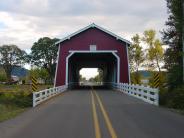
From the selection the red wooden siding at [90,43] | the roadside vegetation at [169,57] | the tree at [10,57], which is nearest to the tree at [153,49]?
the roadside vegetation at [169,57]

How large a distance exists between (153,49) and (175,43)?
39253 millimetres

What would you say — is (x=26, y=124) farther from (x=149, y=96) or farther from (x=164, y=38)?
(x=164, y=38)

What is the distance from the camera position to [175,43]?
131ft

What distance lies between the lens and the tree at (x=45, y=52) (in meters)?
114

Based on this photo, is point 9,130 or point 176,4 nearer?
point 9,130

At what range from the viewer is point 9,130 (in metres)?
13.4

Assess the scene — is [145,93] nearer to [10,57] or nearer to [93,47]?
[93,47]

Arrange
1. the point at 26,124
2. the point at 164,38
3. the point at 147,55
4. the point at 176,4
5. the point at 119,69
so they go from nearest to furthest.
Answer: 1. the point at 26,124
2. the point at 176,4
3. the point at 164,38
4. the point at 119,69
5. the point at 147,55

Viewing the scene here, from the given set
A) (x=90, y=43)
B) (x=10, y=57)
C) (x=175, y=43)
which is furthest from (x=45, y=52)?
(x=175, y=43)

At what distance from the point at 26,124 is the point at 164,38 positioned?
33.1m

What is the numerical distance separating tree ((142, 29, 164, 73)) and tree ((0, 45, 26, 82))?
200 ft

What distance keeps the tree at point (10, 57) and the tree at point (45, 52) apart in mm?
18716

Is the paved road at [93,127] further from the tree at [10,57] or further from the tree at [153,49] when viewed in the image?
the tree at [10,57]

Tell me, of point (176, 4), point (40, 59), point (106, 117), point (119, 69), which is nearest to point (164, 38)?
point (119, 69)
